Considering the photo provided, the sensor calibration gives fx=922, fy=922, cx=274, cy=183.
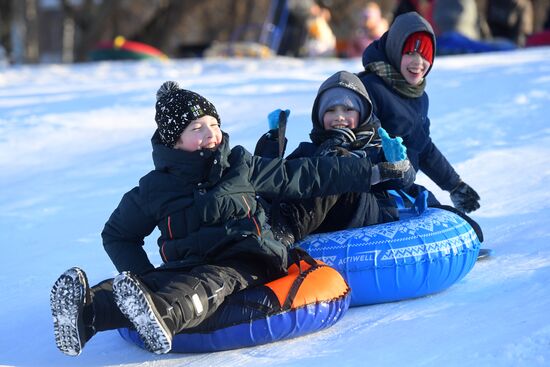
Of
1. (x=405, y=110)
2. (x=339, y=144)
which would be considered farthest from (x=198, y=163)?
(x=405, y=110)

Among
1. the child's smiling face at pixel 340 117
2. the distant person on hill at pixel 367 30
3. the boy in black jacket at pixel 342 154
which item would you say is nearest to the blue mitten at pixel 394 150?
the boy in black jacket at pixel 342 154

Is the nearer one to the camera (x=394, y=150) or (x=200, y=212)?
(x=200, y=212)

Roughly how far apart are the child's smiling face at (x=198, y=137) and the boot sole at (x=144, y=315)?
69cm

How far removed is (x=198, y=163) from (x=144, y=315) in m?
0.71

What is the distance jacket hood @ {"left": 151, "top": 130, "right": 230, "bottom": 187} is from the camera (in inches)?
133

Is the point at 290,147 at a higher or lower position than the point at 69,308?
lower

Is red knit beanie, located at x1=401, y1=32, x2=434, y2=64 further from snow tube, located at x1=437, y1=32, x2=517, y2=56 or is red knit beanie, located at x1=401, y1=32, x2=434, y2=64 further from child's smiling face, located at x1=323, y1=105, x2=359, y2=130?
snow tube, located at x1=437, y1=32, x2=517, y2=56

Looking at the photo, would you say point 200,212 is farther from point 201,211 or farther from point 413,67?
point 413,67

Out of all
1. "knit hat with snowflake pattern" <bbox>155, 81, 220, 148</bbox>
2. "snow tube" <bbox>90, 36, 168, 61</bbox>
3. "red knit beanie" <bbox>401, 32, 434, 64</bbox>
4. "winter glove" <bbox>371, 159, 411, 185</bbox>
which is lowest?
"snow tube" <bbox>90, 36, 168, 61</bbox>

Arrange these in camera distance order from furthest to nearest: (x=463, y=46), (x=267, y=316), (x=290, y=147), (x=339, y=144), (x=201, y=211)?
(x=463, y=46) → (x=290, y=147) → (x=339, y=144) → (x=201, y=211) → (x=267, y=316)

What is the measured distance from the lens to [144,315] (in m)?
2.88

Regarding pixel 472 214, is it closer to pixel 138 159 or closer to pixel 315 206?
pixel 315 206

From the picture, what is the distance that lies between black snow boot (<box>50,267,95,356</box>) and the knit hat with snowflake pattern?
718 millimetres

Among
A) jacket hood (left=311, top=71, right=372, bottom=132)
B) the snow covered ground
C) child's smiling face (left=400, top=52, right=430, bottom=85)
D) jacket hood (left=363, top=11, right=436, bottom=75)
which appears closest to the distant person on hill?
the snow covered ground
